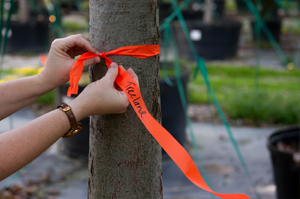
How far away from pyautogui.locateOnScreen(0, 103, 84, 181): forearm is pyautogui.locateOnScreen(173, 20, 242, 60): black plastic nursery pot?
7281 mm

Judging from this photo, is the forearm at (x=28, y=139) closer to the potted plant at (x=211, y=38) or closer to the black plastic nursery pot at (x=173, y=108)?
the black plastic nursery pot at (x=173, y=108)

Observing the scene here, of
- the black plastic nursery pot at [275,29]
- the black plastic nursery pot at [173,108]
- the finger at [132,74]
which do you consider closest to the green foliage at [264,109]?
the black plastic nursery pot at [173,108]

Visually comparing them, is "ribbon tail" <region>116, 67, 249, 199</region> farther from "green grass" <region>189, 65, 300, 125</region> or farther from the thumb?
"green grass" <region>189, 65, 300, 125</region>

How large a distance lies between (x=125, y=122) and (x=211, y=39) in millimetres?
7204

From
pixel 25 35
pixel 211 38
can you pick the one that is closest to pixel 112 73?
pixel 211 38

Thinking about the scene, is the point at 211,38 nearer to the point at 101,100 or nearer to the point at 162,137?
the point at 162,137

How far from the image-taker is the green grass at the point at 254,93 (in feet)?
15.0

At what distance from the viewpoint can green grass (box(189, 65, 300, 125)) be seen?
179 inches

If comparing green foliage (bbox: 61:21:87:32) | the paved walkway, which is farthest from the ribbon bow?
green foliage (bbox: 61:21:87:32)

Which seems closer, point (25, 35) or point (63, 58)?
point (63, 58)

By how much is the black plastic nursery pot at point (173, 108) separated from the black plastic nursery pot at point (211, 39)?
461 centimetres

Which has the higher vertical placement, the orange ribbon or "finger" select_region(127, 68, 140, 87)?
"finger" select_region(127, 68, 140, 87)

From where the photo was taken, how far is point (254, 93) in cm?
493

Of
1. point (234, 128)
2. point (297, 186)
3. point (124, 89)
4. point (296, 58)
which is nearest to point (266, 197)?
point (297, 186)
